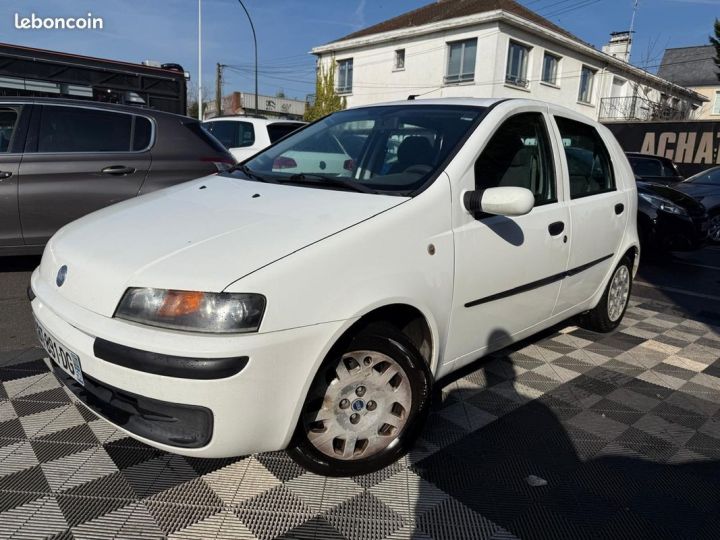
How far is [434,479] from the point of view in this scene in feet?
7.88

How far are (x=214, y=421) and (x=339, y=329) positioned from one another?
0.54 m

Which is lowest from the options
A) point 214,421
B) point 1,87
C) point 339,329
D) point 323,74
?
point 214,421

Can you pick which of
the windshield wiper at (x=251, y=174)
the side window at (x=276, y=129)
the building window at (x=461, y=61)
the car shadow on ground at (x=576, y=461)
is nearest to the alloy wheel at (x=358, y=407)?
the car shadow on ground at (x=576, y=461)

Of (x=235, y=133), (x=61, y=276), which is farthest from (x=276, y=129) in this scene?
(x=61, y=276)

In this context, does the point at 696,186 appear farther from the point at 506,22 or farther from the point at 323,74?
the point at 323,74

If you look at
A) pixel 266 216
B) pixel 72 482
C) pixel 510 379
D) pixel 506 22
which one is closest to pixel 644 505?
pixel 510 379

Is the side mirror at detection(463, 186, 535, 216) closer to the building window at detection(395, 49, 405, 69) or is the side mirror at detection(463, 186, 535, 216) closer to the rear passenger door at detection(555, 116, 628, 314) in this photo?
the rear passenger door at detection(555, 116, 628, 314)

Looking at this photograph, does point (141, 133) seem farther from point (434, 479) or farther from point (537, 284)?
point (434, 479)

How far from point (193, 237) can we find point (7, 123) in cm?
375

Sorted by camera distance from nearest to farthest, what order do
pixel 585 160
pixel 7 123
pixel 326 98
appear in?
1. pixel 585 160
2. pixel 7 123
3. pixel 326 98

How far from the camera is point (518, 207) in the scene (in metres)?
2.48

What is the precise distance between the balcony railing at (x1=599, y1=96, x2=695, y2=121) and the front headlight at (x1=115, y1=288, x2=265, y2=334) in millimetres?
32515

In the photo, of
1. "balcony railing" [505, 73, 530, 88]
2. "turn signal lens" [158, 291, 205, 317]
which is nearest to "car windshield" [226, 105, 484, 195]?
"turn signal lens" [158, 291, 205, 317]

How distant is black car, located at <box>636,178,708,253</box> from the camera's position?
7.96 metres
